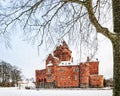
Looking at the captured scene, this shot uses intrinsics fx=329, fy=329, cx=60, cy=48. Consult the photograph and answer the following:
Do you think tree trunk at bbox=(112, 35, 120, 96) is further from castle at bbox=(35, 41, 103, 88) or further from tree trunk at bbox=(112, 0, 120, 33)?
castle at bbox=(35, 41, 103, 88)

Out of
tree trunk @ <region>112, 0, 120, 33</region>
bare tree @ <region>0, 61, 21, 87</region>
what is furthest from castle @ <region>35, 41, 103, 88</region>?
tree trunk @ <region>112, 0, 120, 33</region>

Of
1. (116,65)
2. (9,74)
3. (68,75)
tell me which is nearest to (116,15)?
(116,65)

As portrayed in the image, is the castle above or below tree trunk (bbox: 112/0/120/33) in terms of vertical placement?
below

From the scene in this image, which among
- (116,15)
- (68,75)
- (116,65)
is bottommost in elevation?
(68,75)

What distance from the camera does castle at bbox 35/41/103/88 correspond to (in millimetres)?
72812

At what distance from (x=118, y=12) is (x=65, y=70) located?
2750 inches

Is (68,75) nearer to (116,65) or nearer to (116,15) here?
(116,15)

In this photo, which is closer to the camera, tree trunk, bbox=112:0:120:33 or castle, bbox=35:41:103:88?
tree trunk, bbox=112:0:120:33

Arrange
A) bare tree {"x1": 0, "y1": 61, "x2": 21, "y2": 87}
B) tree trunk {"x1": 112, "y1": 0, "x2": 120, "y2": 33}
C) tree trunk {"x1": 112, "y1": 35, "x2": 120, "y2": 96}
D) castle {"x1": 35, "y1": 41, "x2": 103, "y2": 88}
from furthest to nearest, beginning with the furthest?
bare tree {"x1": 0, "y1": 61, "x2": 21, "y2": 87}
castle {"x1": 35, "y1": 41, "x2": 103, "y2": 88}
tree trunk {"x1": 112, "y1": 0, "x2": 120, "y2": 33}
tree trunk {"x1": 112, "y1": 35, "x2": 120, "y2": 96}

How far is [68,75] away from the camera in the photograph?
248ft

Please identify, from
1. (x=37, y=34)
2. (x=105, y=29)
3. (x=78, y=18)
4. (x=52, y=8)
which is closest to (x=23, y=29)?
(x=37, y=34)

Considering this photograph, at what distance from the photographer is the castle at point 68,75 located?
72812 mm

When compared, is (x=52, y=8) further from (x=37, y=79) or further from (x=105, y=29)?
(x=37, y=79)

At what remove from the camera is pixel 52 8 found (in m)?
8.70
